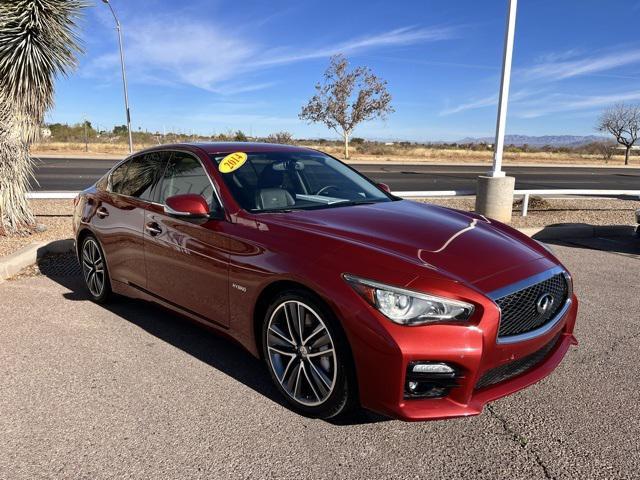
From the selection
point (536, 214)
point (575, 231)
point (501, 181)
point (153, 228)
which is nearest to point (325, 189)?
point (153, 228)

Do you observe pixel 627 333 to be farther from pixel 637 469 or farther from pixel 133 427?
pixel 133 427

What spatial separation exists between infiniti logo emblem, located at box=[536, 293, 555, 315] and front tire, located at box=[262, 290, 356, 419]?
1.13m

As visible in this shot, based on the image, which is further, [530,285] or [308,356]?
[308,356]

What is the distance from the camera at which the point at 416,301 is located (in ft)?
8.59

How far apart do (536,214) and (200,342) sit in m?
8.30

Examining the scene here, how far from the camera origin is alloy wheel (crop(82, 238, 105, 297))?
505 cm

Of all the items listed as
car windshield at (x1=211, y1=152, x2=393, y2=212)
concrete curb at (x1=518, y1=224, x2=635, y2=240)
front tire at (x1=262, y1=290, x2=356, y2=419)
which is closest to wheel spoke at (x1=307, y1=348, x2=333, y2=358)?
front tire at (x1=262, y1=290, x2=356, y2=419)

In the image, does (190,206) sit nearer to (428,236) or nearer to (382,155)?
(428,236)

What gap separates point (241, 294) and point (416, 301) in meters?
1.24

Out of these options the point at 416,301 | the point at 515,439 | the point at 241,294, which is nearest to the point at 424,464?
the point at 515,439

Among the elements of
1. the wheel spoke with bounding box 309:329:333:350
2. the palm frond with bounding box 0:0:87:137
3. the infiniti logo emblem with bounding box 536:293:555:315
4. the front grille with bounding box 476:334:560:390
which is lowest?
the front grille with bounding box 476:334:560:390

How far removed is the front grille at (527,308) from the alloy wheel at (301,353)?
3.04ft

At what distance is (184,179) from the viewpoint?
4.19 metres

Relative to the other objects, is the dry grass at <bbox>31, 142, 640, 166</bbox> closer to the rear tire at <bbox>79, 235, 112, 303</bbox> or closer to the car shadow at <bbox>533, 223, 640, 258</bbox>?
the car shadow at <bbox>533, 223, 640, 258</bbox>
